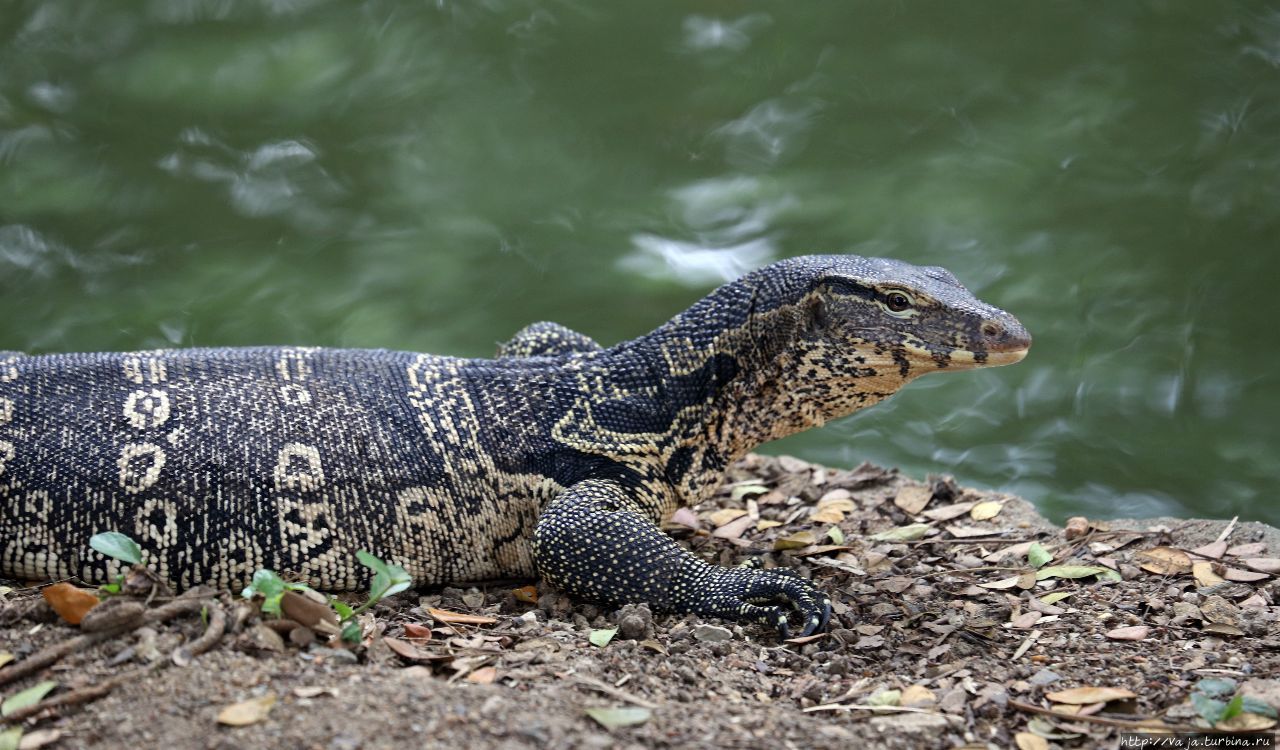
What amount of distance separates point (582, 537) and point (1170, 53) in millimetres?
8250

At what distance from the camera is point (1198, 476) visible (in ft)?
32.5

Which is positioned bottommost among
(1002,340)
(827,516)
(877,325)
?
(827,516)

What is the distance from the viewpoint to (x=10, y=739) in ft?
13.3

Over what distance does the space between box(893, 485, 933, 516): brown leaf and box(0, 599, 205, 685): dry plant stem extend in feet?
14.8

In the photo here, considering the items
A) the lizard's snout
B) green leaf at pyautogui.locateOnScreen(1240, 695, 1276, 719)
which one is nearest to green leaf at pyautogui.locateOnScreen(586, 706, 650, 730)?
green leaf at pyautogui.locateOnScreen(1240, 695, 1276, 719)

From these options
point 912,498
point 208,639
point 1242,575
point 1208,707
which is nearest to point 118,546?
point 208,639

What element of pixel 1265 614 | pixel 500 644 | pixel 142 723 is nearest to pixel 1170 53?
pixel 1265 614

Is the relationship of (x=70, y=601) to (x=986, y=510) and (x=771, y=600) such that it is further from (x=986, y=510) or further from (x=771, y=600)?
(x=986, y=510)

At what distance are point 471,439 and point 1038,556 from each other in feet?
10.6

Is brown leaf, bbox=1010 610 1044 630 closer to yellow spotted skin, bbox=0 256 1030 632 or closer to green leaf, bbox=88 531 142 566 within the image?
yellow spotted skin, bbox=0 256 1030 632

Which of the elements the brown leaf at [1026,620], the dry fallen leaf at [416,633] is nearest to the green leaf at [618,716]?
the dry fallen leaf at [416,633]

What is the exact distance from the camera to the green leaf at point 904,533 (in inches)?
286

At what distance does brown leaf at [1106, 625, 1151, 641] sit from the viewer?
5570mm

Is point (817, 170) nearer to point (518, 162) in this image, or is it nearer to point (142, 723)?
point (518, 162)
